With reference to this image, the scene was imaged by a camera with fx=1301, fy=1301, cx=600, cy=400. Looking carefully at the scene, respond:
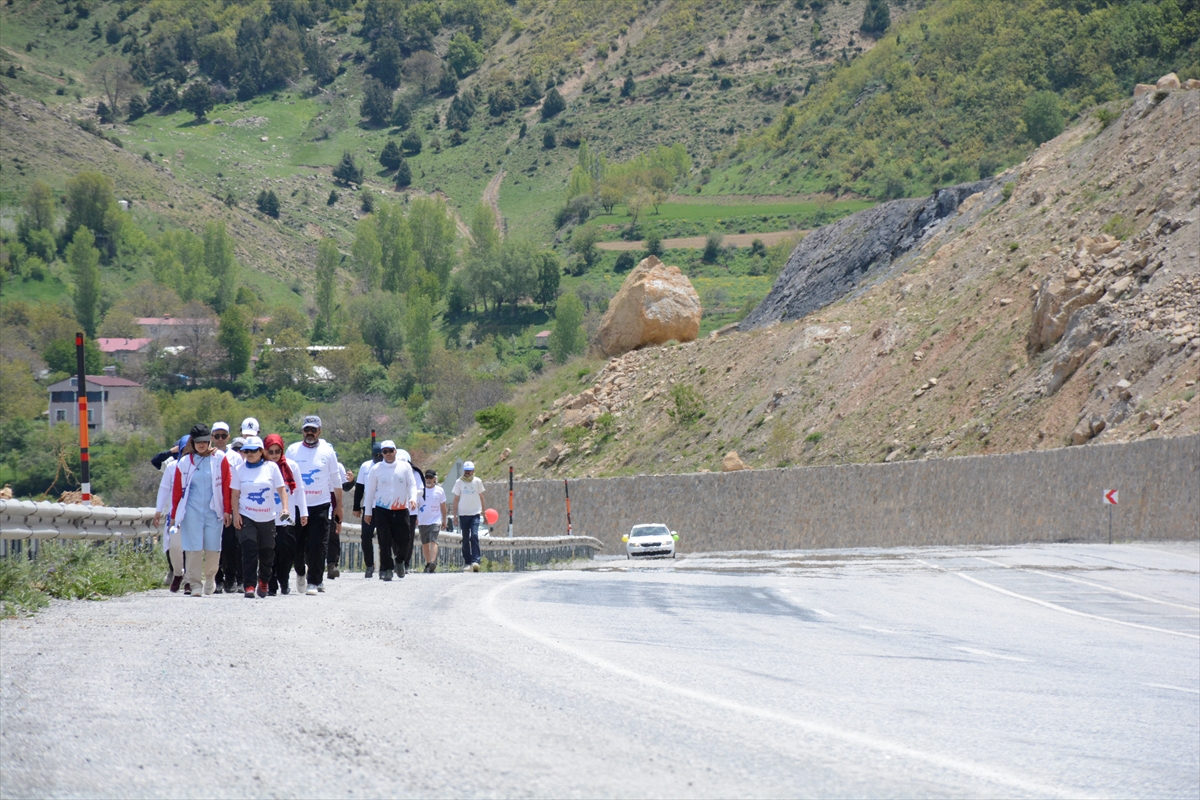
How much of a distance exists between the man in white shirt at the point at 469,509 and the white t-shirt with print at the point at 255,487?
8.96 m

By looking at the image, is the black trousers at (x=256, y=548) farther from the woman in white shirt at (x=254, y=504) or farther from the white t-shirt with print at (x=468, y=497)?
the white t-shirt with print at (x=468, y=497)

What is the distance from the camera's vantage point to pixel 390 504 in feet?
58.7

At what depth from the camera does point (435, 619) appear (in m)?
11.8

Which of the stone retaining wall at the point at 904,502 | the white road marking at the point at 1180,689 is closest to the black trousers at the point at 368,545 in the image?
the white road marking at the point at 1180,689

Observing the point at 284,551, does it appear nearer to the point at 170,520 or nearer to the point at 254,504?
the point at 254,504

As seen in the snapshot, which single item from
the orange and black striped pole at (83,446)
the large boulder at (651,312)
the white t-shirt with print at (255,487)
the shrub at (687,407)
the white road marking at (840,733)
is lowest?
the white road marking at (840,733)

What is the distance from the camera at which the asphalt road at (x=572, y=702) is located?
5453mm

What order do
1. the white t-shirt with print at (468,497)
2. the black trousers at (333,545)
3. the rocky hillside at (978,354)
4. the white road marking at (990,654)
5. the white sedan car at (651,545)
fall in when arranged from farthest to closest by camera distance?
the white sedan car at (651,545)
the rocky hillside at (978,354)
the white t-shirt with print at (468,497)
the black trousers at (333,545)
the white road marking at (990,654)

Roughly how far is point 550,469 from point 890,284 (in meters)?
17.6

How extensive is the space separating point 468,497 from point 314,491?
320 inches

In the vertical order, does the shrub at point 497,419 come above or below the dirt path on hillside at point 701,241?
below

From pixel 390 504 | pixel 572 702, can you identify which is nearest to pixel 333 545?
pixel 390 504

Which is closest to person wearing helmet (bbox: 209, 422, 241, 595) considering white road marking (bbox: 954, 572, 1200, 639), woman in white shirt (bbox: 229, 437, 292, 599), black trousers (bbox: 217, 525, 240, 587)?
black trousers (bbox: 217, 525, 240, 587)

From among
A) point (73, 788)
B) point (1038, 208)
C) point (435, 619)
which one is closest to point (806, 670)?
point (435, 619)
